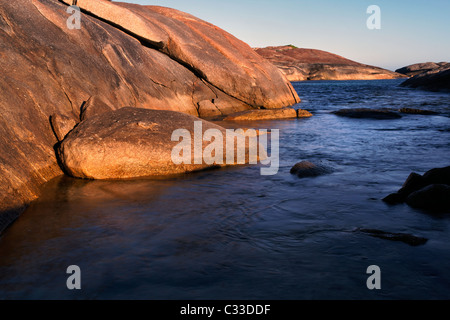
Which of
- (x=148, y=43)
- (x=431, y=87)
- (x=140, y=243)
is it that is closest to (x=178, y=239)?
(x=140, y=243)

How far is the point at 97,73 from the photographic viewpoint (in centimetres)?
746

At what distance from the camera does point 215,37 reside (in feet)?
44.5

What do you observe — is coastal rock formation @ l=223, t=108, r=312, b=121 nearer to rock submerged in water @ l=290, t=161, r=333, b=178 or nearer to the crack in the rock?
the crack in the rock

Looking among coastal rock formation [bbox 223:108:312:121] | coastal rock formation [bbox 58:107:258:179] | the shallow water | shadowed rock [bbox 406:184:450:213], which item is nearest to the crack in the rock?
coastal rock formation [bbox 223:108:312:121]

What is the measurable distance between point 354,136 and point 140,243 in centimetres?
774

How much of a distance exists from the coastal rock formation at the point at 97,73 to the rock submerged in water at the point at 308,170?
344 cm

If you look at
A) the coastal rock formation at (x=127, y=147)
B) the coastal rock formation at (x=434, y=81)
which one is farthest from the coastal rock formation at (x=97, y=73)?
the coastal rock formation at (x=434, y=81)

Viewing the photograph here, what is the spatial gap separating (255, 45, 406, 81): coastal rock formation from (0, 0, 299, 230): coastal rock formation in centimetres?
5692

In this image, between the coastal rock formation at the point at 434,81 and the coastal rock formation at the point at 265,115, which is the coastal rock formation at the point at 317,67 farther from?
the coastal rock formation at the point at 265,115

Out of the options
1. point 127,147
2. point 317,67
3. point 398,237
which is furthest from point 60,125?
point 317,67

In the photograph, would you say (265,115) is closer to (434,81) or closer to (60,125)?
(60,125)
